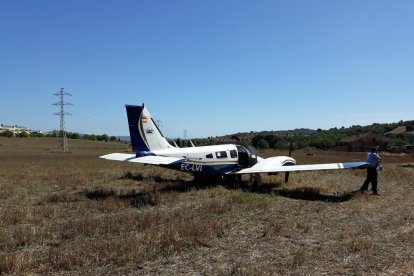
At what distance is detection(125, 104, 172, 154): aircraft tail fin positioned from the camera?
1831 cm

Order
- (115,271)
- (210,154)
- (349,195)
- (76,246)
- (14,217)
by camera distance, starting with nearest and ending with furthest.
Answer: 1. (115,271)
2. (76,246)
3. (14,217)
4. (349,195)
5. (210,154)

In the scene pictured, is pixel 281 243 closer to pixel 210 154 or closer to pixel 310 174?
pixel 210 154

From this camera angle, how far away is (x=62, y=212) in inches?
462

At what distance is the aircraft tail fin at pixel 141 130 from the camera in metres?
18.3

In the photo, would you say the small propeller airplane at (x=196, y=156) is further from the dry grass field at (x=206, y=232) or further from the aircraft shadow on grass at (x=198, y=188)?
the dry grass field at (x=206, y=232)

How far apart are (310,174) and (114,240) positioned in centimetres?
1692

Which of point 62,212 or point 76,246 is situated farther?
point 62,212

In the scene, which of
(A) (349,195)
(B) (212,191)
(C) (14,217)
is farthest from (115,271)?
(A) (349,195)

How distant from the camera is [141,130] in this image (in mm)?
18359

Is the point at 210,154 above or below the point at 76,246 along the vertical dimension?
above

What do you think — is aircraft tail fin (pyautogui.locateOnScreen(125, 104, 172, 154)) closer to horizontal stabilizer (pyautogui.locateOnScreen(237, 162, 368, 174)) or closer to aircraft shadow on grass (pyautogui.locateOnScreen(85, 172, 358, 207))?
aircraft shadow on grass (pyautogui.locateOnScreen(85, 172, 358, 207))

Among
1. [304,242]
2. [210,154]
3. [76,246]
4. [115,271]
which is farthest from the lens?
[210,154]

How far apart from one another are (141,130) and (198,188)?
388 centimetres

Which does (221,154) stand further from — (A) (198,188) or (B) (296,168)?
(B) (296,168)
